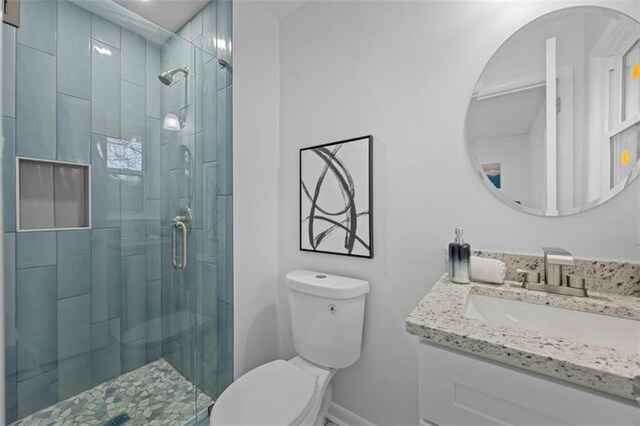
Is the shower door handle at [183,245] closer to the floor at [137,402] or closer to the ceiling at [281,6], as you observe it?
the floor at [137,402]

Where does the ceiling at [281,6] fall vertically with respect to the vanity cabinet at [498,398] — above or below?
above

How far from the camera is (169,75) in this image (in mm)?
1487

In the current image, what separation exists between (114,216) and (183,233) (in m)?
Answer: 0.31

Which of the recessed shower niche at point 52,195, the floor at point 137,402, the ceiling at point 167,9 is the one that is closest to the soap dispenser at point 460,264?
the floor at point 137,402

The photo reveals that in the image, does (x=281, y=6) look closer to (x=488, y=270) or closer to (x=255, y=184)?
(x=255, y=184)

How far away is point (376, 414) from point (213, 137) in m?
1.68

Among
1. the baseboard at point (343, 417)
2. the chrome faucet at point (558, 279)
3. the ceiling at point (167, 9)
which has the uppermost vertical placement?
the ceiling at point (167, 9)

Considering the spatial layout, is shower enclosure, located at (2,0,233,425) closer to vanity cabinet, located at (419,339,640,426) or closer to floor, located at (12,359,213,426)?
floor, located at (12,359,213,426)

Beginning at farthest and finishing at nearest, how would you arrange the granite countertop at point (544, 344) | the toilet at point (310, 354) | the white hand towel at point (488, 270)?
the toilet at point (310, 354) < the white hand towel at point (488, 270) < the granite countertop at point (544, 344)

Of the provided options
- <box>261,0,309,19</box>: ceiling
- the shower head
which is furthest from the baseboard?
<box>261,0,309,19</box>: ceiling

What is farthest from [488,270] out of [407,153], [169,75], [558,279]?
[169,75]

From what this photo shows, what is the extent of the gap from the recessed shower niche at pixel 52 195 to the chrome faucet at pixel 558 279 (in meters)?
1.83

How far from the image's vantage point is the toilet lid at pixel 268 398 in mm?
1055

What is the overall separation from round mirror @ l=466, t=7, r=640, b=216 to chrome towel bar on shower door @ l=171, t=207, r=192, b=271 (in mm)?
1408
